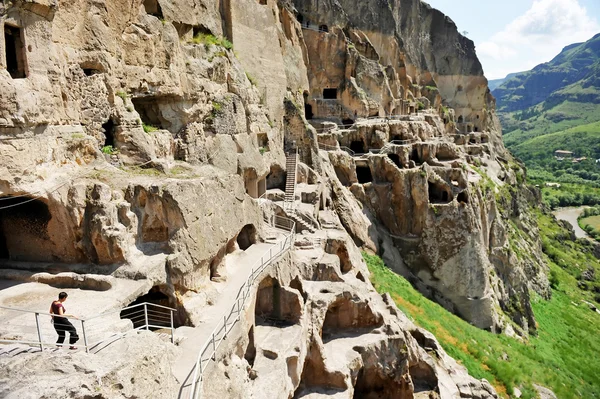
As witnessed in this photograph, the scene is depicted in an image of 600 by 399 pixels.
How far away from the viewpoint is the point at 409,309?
2295 centimetres

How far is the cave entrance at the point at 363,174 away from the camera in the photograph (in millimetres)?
31881

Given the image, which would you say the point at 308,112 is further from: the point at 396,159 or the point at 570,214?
the point at 570,214

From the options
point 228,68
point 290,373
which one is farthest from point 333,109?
point 290,373

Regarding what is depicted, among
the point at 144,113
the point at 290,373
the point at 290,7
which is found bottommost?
the point at 290,373

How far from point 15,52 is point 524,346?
98.0 ft

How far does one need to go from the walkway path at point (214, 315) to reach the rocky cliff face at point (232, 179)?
367 millimetres

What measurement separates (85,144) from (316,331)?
29.9ft

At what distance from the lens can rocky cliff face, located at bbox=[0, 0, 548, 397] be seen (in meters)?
10.4

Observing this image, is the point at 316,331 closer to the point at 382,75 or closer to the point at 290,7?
the point at 290,7

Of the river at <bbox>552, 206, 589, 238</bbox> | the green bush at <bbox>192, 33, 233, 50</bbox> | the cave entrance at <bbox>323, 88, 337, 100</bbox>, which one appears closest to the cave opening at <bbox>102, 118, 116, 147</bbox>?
the green bush at <bbox>192, 33, 233, 50</bbox>

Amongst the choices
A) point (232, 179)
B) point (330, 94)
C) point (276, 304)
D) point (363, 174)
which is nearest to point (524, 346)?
point (363, 174)

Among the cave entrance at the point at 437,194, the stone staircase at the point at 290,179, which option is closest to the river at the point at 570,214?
the cave entrance at the point at 437,194

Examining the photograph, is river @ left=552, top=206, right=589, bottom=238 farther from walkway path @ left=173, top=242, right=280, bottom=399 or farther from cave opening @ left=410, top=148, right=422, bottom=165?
walkway path @ left=173, top=242, right=280, bottom=399

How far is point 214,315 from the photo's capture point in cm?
1102
